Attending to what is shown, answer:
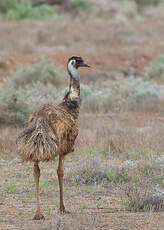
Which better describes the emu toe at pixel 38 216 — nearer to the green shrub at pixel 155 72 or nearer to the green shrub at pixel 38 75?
the green shrub at pixel 38 75

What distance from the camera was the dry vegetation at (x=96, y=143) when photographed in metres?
7.25

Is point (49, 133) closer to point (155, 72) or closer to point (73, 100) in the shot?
point (73, 100)

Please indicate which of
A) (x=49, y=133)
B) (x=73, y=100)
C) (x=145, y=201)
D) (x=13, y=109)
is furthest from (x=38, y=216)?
(x=13, y=109)

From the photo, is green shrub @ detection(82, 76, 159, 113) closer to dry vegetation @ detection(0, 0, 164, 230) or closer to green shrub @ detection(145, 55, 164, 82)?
dry vegetation @ detection(0, 0, 164, 230)

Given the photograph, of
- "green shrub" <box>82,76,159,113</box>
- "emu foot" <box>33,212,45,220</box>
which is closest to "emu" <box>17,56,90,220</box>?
"emu foot" <box>33,212,45,220</box>

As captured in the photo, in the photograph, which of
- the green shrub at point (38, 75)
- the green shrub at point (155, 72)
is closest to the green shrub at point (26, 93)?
the green shrub at point (38, 75)

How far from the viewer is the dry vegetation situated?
725 cm

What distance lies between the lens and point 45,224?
20.6ft

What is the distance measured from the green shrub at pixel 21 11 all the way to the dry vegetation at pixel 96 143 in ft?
24.7

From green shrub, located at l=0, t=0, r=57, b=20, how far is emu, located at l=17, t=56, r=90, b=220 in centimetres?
2811

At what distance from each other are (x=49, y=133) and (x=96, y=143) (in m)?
4.88

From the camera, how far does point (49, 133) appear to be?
662 cm

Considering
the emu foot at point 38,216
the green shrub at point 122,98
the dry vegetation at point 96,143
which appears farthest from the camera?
the green shrub at point 122,98

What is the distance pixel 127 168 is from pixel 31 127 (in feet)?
9.95
